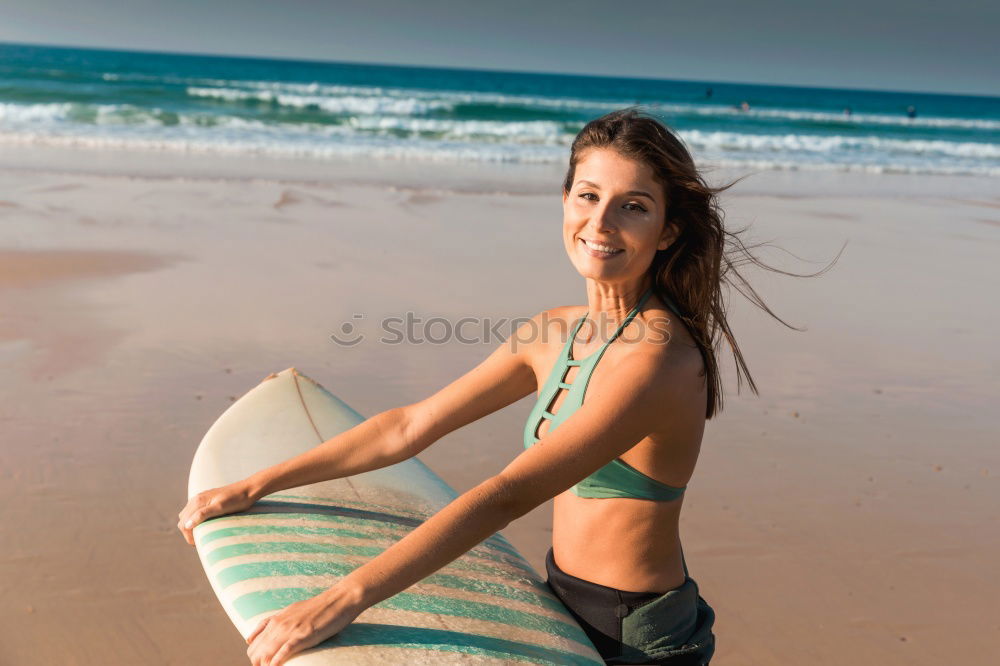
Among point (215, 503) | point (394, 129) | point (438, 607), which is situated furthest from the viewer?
point (394, 129)

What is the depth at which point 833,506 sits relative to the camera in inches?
137

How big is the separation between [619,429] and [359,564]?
2.53 feet

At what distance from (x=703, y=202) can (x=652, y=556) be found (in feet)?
2.32

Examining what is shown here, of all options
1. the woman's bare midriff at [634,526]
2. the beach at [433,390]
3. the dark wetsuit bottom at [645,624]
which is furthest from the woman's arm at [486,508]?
the beach at [433,390]

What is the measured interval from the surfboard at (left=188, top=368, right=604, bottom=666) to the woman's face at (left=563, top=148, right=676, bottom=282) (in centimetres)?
74

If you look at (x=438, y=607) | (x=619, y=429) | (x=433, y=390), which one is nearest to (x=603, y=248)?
(x=619, y=429)

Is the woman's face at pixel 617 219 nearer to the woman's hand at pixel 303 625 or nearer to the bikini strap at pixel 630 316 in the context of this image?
the bikini strap at pixel 630 316

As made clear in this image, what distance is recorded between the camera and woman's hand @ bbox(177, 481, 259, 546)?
7.11 ft

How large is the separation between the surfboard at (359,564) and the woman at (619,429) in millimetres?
104

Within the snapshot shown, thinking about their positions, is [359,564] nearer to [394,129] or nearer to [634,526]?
[634,526]

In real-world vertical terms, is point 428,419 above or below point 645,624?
above

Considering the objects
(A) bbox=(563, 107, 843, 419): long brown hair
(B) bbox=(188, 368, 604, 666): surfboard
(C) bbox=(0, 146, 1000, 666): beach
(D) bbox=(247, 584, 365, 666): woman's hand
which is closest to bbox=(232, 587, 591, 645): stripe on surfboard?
(B) bbox=(188, 368, 604, 666): surfboard

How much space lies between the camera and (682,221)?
1812 mm

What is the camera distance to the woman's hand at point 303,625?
5.13 ft
